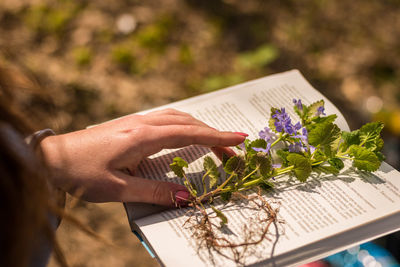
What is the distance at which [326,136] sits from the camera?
1.15 metres

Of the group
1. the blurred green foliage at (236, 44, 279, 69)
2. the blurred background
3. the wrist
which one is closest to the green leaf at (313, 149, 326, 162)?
the wrist

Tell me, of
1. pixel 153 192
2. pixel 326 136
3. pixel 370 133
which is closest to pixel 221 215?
pixel 153 192

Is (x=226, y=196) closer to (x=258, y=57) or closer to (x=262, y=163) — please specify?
(x=262, y=163)

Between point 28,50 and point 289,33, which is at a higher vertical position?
point 289,33

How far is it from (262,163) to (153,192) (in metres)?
0.31

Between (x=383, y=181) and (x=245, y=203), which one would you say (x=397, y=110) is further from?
(x=245, y=203)

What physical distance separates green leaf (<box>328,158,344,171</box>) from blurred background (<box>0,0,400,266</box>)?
3.57 ft

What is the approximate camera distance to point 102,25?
108 inches

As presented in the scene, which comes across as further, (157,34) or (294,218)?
(157,34)

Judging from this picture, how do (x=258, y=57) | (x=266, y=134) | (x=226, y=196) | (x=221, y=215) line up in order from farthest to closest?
(x=258, y=57) → (x=266, y=134) → (x=226, y=196) → (x=221, y=215)

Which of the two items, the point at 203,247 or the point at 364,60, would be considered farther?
the point at 364,60

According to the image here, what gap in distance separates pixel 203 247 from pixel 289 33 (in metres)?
2.14

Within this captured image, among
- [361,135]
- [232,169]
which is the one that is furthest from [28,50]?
[361,135]

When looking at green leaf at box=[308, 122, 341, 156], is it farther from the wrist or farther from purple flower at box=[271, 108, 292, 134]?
the wrist
